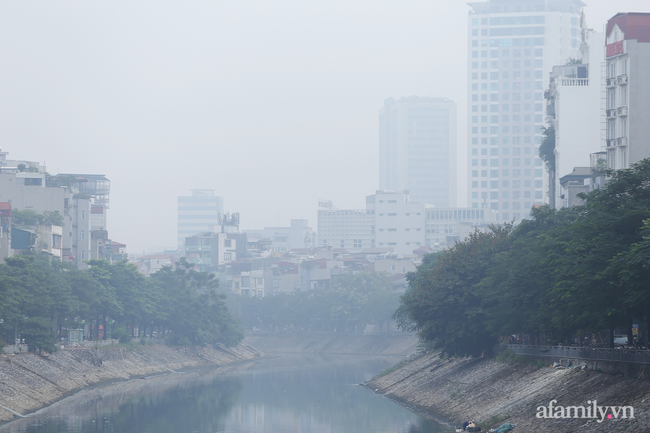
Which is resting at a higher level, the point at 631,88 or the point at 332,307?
the point at 631,88

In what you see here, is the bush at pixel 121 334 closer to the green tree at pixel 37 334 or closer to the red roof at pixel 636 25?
the green tree at pixel 37 334

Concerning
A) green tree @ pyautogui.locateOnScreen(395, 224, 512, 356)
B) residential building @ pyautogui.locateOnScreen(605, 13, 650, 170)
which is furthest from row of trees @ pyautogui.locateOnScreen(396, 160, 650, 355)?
residential building @ pyautogui.locateOnScreen(605, 13, 650, 170)

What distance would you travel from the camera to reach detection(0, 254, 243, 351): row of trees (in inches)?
3383

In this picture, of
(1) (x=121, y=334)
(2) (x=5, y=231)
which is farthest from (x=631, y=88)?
(1) (x=121, y=334)

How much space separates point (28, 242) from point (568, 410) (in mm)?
85044

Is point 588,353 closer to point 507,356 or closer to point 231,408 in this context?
point 507,356

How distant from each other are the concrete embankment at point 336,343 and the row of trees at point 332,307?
3656 mm

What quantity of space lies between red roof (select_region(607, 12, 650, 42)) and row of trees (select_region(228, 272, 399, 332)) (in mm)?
94911

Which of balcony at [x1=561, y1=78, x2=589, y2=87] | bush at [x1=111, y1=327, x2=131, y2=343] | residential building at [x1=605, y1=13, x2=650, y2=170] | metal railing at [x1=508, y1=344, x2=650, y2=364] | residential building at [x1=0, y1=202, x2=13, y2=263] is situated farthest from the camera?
bush at [x1=111, y1=327, x2=131, y2=343]

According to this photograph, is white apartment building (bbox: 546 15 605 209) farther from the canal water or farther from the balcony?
the canal water

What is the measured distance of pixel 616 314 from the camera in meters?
41.7

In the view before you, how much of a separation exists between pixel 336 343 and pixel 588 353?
124622 millimetres

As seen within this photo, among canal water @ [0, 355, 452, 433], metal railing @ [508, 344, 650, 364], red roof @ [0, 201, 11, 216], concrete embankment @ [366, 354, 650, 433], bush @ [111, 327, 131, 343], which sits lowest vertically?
canal water @ [0, 355, 452, 433]

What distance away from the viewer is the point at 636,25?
3049 inches
